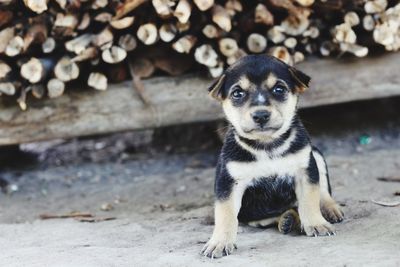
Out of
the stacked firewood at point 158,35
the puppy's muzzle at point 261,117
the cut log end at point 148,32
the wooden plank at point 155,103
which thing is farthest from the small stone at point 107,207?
the puppy's muzzle at point 261,117

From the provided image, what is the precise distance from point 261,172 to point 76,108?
199cm

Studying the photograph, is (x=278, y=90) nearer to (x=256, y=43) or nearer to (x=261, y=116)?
(x=261, y=116)

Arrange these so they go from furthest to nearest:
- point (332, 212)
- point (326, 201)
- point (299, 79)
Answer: point (326, 201), point (332, 212), point (299, 79)

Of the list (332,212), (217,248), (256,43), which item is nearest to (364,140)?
(256,43)

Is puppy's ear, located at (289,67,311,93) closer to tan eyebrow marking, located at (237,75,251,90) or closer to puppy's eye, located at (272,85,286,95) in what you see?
puppy's eye, located at (272,85,286,95)

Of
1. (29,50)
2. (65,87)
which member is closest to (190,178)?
(65,87)

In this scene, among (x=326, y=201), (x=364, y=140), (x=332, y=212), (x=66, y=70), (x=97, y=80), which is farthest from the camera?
(x=364, y=140)

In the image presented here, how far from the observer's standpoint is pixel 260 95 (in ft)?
13.0

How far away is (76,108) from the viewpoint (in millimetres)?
5551

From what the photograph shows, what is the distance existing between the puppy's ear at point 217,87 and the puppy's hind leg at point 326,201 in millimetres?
839

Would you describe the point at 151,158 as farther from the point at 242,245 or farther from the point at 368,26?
the point at 242,245

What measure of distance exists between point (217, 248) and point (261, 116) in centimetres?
74

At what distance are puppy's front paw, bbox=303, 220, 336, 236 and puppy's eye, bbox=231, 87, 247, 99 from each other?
0.82 metres

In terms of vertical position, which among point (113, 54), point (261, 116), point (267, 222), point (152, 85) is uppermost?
point (261, 116)
